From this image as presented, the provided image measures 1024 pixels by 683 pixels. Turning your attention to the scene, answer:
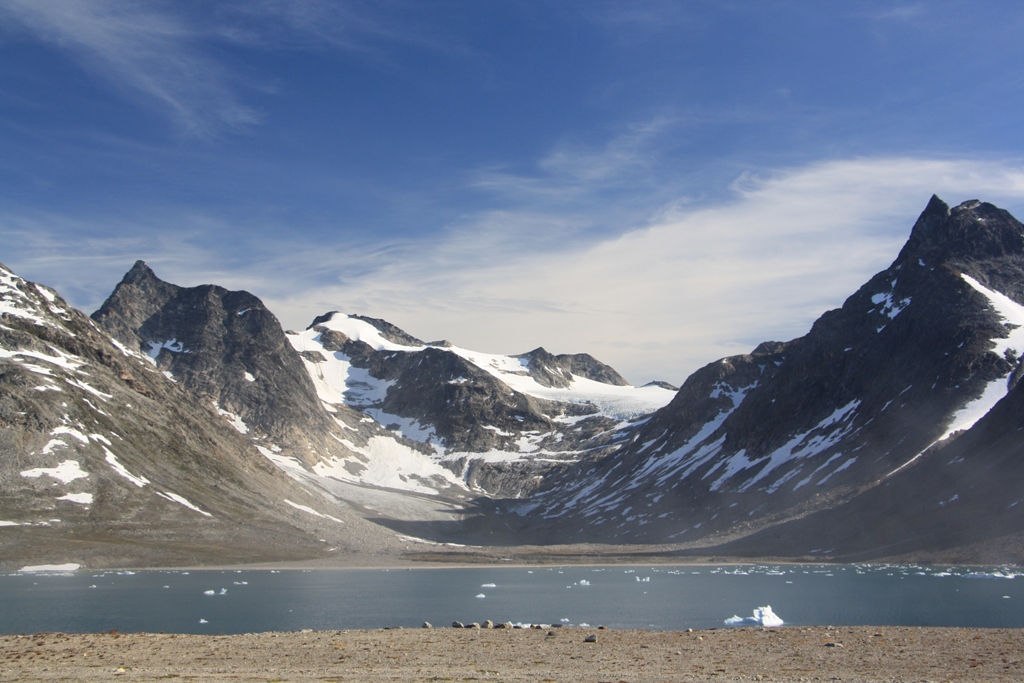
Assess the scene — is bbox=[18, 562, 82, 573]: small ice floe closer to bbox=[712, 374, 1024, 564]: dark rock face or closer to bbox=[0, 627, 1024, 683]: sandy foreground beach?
bbox=[0, 627, 1024, 683]: sandy foreground beach

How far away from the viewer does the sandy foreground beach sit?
28.7 meters

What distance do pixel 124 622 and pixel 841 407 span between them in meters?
176

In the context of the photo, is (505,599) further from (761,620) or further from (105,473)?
(105,473)

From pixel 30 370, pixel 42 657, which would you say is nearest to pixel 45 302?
pixel 30 370

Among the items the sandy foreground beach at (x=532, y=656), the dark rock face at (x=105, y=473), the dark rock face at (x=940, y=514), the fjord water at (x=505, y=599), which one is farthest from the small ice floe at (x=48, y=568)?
the dark rock face at (x=940, y=514)

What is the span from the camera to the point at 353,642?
1572 inches

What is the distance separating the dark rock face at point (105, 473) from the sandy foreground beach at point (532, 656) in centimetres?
9764

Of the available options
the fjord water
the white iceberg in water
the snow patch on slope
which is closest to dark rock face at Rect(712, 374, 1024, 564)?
the fjord water

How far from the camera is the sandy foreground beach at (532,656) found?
94.0 feet

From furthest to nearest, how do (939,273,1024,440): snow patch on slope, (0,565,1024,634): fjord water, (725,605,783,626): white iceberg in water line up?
1. (939,273,1024,440): snow patch on slope
2. (0,565,1024,634): fjord water
3. (725,605,783,626): white iceberg in water

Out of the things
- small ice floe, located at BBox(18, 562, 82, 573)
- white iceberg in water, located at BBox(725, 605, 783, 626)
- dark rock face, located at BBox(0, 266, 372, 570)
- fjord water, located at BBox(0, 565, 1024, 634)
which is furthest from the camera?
dark rock face, located at BBox(0, 266, 372, 570)

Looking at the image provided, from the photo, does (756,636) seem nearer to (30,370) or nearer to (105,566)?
(105,566)

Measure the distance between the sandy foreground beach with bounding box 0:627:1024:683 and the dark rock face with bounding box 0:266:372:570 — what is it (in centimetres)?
9764

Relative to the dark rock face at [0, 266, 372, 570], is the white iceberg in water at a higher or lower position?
lower
